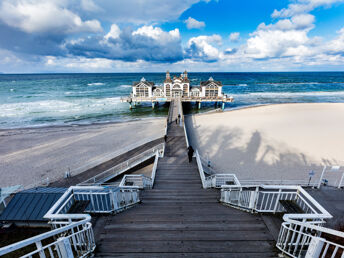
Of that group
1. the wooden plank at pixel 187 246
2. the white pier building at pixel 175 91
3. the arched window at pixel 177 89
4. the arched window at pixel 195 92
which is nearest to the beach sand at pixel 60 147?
the wooden plank at pixel 187 246

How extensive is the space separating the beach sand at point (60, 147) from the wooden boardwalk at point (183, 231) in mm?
9691

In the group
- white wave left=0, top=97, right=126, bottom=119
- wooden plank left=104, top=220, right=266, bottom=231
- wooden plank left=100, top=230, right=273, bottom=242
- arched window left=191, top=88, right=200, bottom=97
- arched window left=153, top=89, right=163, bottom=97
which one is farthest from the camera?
arched window left=191, top=88, right=200, bottom=97

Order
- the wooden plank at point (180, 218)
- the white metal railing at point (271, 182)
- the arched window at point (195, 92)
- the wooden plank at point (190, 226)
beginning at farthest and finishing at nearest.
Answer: the arched window at point (195, 92), the white metal railing at point (271, 182), the wooden plank at point (180, 218), the wooden plank at point (190, 226)

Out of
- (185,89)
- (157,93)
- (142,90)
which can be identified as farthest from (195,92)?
(142,90)

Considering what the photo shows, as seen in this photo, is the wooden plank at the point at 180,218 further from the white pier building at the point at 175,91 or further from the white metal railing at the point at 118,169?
the white pier building at the point at 175,91

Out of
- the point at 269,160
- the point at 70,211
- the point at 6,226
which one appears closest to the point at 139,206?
the point at 70,211

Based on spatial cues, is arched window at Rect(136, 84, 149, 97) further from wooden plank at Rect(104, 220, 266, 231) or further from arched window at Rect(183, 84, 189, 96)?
wooden plank at Rect(104, 220, 266, 231)

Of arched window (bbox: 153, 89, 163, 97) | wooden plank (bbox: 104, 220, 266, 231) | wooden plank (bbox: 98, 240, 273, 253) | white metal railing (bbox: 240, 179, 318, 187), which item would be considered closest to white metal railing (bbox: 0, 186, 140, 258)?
wooden plank (bbox: 98, 240, 273, 253)

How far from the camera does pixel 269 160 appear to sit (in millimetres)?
15039

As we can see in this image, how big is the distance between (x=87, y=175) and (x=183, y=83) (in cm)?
3298

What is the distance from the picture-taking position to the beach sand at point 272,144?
1354 cm

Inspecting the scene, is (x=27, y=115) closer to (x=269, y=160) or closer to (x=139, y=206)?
(x=139, y=206)

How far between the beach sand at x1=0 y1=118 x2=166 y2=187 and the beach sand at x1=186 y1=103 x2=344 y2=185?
7.31 meters

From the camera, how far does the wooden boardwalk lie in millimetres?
3891
